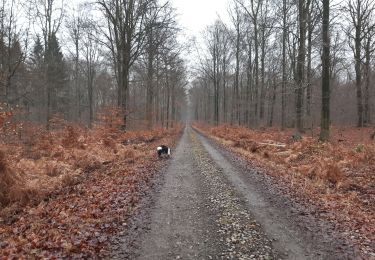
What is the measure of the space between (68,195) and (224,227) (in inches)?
189

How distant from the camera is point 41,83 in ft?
113

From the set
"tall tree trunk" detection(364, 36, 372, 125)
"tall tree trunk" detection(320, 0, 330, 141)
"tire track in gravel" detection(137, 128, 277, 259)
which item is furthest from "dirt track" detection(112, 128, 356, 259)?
"tall tree trunk" detection(364, 36, 372, 125)

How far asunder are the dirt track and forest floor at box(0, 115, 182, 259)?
55cm

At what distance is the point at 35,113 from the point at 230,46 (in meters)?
26.4

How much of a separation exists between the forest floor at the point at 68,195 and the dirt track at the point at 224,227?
551 millimetres

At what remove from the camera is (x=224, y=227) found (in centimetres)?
665

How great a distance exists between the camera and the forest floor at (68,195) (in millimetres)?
5828

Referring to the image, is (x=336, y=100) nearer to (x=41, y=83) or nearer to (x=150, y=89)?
(x=150, y=89)

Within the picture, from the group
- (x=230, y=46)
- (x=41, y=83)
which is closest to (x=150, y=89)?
(x=41, y=83)

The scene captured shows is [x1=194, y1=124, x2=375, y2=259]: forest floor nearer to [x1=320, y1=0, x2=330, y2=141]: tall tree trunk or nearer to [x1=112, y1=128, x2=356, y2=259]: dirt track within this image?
[x1=112, y1=128, x2=356, y2=259]: dirt track

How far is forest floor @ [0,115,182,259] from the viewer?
5.83 metres

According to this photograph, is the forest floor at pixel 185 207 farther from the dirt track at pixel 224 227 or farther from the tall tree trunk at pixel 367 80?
the tall tree trunk at pixel 367 80

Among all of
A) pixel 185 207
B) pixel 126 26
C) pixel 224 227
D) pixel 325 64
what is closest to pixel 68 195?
pixel 185 207

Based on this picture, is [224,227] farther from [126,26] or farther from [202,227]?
[126,26]
